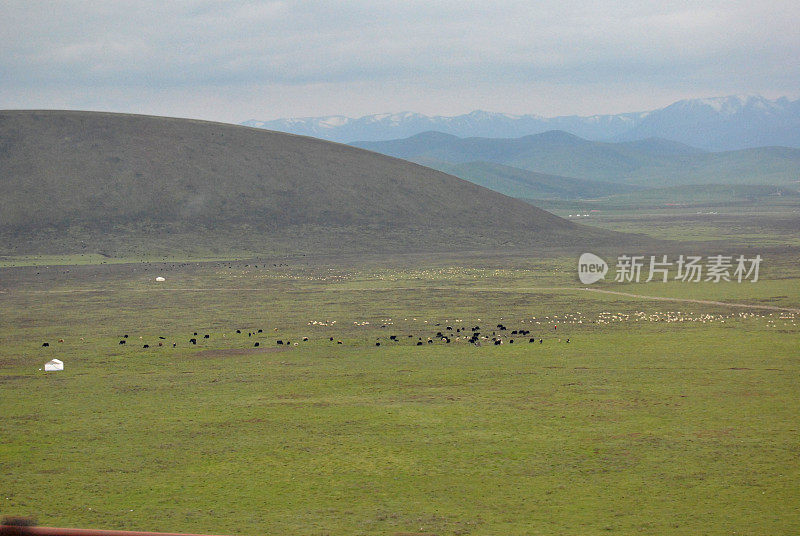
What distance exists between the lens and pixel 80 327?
44.1 meters

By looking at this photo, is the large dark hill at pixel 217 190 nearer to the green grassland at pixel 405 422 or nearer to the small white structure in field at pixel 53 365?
the green grassland at pixel 405 422

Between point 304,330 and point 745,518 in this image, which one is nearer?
point 745,518

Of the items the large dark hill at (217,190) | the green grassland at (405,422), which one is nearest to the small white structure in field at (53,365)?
the green grassland at (405,422)

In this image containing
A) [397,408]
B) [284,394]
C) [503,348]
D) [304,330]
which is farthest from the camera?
[304,330]

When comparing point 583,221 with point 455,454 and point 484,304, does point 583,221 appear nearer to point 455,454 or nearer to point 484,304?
point 484,304

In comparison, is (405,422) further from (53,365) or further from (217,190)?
(217,190)

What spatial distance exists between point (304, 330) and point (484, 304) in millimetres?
13045

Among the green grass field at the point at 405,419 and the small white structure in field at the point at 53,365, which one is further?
the small white structure in field at the point at 53,365

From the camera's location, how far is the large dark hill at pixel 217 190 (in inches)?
4208

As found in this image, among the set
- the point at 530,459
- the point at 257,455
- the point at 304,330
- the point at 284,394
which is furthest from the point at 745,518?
the point at 304,330

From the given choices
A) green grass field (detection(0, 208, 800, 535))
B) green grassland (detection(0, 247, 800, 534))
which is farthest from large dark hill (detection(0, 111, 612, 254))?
green grassland (detection(0, 247, 800, 534))

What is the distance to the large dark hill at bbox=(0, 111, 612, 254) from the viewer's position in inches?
4208

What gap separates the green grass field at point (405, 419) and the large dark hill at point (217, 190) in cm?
5755

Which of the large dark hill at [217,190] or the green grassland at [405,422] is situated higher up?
the large dark hill at [217,190]
